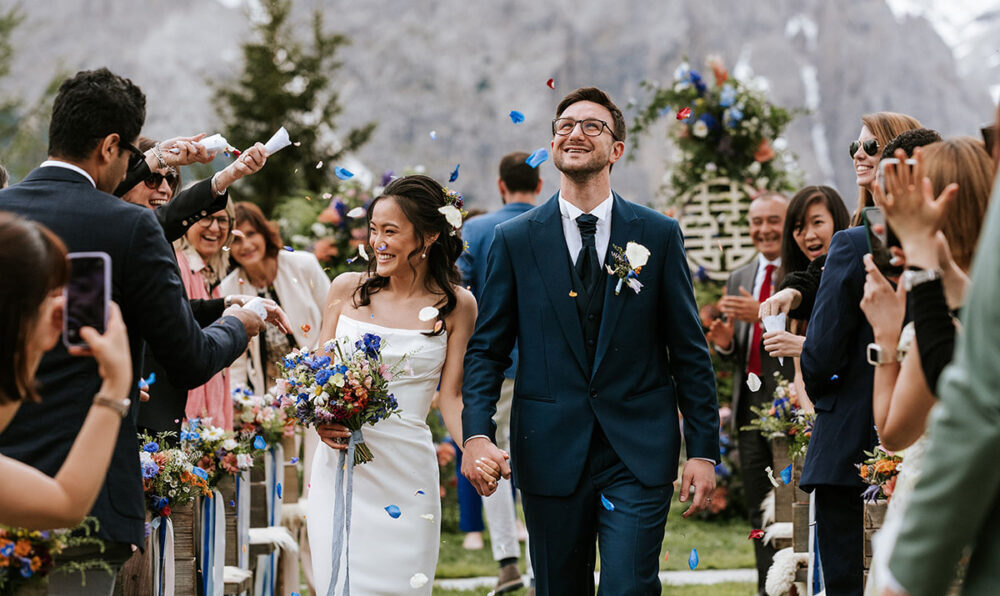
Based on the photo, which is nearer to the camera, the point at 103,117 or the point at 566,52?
the point at 103,117

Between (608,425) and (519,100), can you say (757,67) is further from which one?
(608,425)

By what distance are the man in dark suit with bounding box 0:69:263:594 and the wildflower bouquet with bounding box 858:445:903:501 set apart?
7.86 ft

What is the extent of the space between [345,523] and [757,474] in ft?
10.1

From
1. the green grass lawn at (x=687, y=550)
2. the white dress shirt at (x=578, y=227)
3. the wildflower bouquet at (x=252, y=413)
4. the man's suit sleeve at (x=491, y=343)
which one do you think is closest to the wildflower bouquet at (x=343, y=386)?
the man's suit sleeve at (x=491, y=343)

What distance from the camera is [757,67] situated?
132 ft

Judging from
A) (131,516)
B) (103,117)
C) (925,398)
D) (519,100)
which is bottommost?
(131,516)

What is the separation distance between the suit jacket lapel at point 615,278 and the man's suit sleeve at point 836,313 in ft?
2.49

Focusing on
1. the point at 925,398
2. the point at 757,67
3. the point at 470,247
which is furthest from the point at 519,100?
the point at 925,398

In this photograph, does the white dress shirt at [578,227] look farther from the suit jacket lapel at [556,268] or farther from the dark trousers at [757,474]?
the dark trousers at [757,474]

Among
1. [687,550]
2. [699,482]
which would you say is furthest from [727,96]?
[699,482]

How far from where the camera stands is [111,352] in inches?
104

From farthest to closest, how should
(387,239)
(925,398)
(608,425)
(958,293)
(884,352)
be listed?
(387,239), (608,425), (884,352), (925,398), (958,293)

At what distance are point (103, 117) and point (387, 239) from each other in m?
1.78

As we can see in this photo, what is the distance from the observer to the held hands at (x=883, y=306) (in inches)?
125
